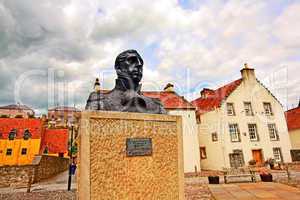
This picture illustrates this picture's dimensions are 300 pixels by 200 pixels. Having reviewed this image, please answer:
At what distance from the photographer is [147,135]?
414 cm

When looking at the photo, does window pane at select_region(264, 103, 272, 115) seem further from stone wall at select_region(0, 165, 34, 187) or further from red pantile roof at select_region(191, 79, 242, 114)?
stone wall at select_region(0, 165, 34, 187)

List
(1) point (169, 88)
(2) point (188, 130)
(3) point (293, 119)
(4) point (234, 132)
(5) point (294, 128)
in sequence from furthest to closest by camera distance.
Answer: (3) point (293, 119)
(5) point (294, 128)
(1) point (169, 88)
(4) point (234, 132)
(2) point (188, 130)

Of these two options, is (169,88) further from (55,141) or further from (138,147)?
(138,147)

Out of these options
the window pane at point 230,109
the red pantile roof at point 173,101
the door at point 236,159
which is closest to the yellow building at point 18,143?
the red pantile roof at point 173,101

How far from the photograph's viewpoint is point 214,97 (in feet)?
77.6

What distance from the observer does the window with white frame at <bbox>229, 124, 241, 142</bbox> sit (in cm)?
2076

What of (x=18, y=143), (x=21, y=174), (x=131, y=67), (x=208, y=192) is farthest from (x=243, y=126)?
(x=18, y=143)

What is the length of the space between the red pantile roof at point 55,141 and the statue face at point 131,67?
2980cm

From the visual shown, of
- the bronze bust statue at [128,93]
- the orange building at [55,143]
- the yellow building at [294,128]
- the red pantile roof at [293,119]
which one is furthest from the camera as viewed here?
the orange building at [55,143]

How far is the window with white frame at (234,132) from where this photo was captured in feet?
68.1

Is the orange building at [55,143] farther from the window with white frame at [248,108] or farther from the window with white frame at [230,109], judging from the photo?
the window with white frame at [248,108]

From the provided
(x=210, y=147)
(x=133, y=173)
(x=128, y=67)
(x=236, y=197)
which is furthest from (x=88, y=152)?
(x=210, y=147)

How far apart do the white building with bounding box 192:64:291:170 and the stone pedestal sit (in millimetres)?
17084

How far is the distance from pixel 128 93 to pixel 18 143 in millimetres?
27839
